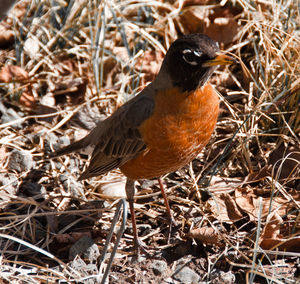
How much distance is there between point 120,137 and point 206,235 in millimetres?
829

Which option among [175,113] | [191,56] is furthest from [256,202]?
[191,56]

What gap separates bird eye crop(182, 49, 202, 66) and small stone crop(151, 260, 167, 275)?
1216 millimetres

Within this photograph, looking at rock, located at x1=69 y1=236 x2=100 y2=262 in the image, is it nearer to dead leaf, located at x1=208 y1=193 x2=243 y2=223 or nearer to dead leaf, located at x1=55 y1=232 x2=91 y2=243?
dead leaf, located at x1=55 y1=232 x2=91 y2=243

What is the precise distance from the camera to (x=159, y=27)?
14.7 ft

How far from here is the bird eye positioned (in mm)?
2537

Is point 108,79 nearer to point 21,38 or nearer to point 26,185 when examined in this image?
point 21,38

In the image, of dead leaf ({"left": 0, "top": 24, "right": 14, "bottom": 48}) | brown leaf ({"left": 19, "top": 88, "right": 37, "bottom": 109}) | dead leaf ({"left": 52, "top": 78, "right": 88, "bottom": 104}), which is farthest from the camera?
dead leaf ({"left": 0, "top": 24, "right": 14, "bottom": 48})

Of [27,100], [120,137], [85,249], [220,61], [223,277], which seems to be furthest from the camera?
[27,100]

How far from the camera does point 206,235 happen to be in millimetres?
2879

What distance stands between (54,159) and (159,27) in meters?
1.68

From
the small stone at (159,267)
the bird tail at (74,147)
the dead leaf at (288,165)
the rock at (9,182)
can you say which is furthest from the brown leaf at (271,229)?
the rock at (9,182)

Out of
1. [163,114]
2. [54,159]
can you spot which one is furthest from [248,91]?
[54,159]

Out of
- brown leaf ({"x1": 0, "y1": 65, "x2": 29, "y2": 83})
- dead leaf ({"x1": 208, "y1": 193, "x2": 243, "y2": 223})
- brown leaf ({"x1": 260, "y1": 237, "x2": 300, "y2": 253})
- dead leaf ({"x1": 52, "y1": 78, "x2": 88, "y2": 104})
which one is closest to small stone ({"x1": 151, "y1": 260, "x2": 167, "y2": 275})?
dead leaf ({"x1": 208, "y1": 193, "x2": 243, "y2": 223})

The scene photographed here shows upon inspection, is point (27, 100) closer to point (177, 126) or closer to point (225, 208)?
point (177, 126)
